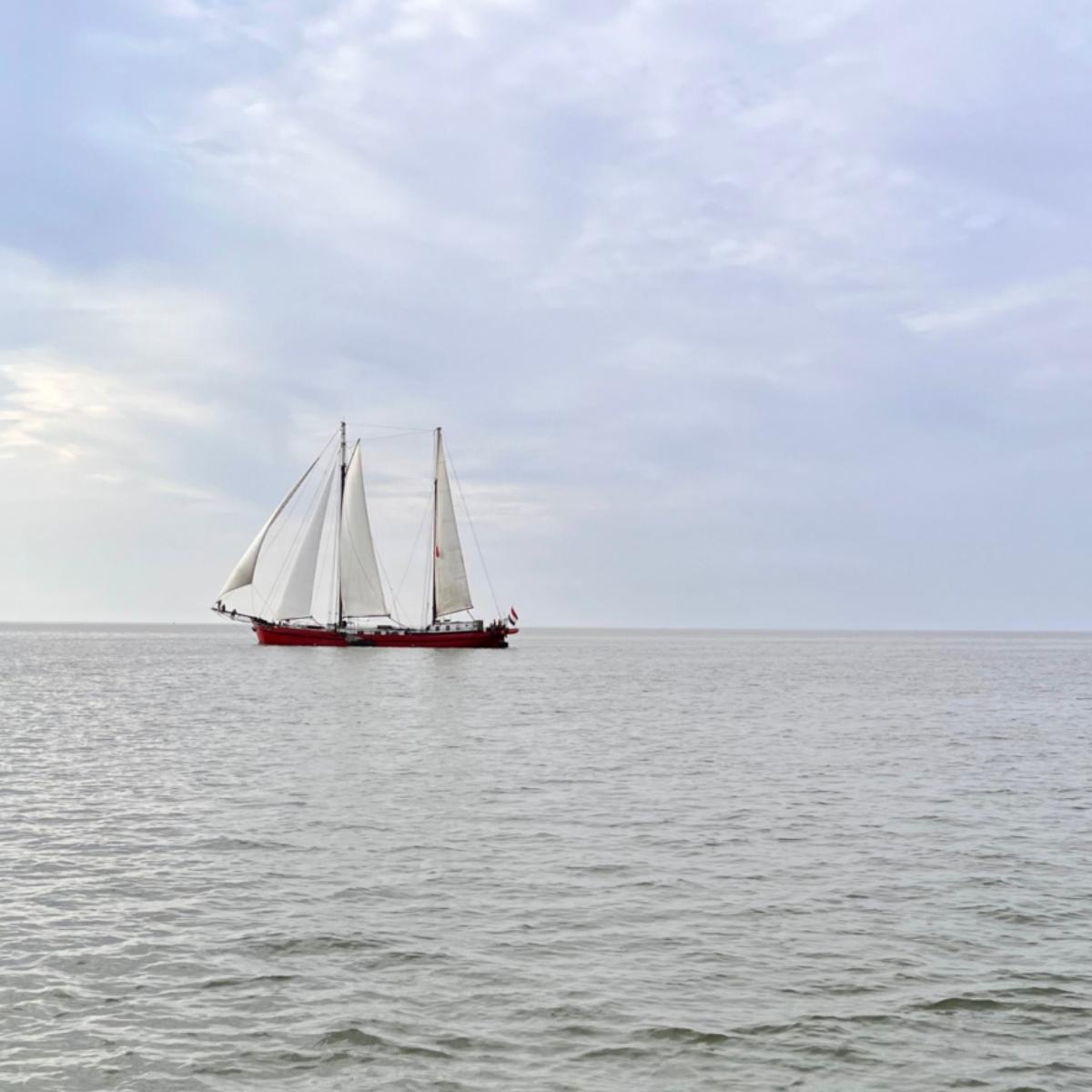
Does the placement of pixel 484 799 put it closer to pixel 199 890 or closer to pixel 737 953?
pixel 199 890

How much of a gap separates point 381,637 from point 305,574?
→ 10.1 metres

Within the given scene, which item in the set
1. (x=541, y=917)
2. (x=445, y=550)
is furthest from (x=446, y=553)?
(x=541, y=917)

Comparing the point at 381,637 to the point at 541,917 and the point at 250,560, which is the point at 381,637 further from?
the point at 541,917

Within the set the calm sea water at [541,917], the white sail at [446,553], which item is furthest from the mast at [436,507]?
the calm sea water at [541,917]

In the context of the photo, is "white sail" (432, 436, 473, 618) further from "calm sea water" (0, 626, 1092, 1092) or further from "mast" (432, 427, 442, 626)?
"calm sea water" (0, 626, 1092, 1092)

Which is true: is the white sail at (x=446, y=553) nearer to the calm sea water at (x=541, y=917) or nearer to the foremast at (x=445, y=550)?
the foremast at (x=445, y=550)

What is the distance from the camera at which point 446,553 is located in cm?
11525

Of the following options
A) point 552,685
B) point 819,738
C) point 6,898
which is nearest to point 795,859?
point 6,898

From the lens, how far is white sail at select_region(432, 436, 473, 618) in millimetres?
114938

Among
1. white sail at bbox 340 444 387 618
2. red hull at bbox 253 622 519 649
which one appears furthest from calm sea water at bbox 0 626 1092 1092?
red hull at bbox 253 622 519 649

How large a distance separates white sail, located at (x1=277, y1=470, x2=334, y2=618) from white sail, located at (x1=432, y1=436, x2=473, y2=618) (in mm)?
11486

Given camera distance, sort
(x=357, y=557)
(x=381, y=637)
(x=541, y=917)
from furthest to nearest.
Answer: (x=381, y=637) < (x=357, y=557) < (x=541, y=917)

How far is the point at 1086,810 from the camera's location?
26031 millimetres

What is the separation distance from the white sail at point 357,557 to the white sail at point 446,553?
610 cm
